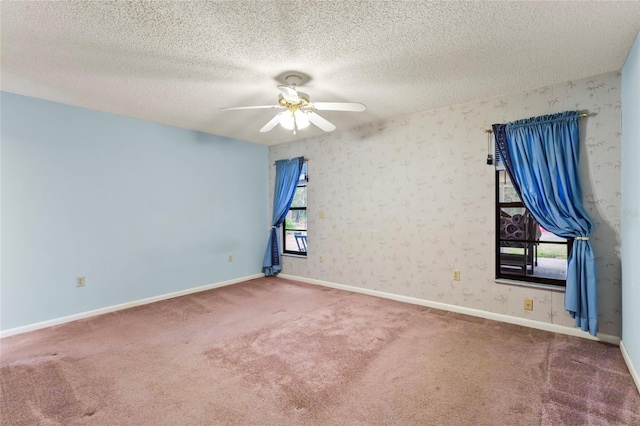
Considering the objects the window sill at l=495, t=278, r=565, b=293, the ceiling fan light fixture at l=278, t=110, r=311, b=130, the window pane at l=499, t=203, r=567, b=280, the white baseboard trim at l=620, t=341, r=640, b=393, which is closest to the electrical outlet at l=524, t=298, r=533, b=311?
the window sill at l=495, t=278, r=565, b=293

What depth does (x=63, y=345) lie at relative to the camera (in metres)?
2.72

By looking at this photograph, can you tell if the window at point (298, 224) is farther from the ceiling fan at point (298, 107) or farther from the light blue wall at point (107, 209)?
the ceiling fan at point (298, 107)

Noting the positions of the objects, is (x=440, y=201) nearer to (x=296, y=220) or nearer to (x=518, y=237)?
(x=518, y=237)

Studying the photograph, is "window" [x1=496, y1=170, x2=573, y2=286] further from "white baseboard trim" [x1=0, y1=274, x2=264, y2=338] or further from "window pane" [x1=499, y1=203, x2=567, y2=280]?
"white baseboard trim" [x1=0, y1=274, x2=264, y2=338]

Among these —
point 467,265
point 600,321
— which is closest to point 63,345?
point 467,265

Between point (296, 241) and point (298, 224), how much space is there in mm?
319

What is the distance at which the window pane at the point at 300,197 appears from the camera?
5219mm

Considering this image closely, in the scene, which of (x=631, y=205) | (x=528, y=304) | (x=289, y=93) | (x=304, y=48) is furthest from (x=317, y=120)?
(x=528, y=304)

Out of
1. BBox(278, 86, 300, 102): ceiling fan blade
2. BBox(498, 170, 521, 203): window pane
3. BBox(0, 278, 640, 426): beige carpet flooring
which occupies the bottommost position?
BBox(0, 278, 640, 426): beige carpet flooring

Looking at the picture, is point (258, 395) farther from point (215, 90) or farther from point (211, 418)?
point (215, 90)

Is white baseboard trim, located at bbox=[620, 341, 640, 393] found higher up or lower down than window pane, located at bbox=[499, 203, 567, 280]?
lower down

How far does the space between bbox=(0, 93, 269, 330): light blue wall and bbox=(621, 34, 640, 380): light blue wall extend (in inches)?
183

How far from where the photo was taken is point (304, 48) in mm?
2271

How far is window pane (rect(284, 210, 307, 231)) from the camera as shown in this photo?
5328 millimetres
